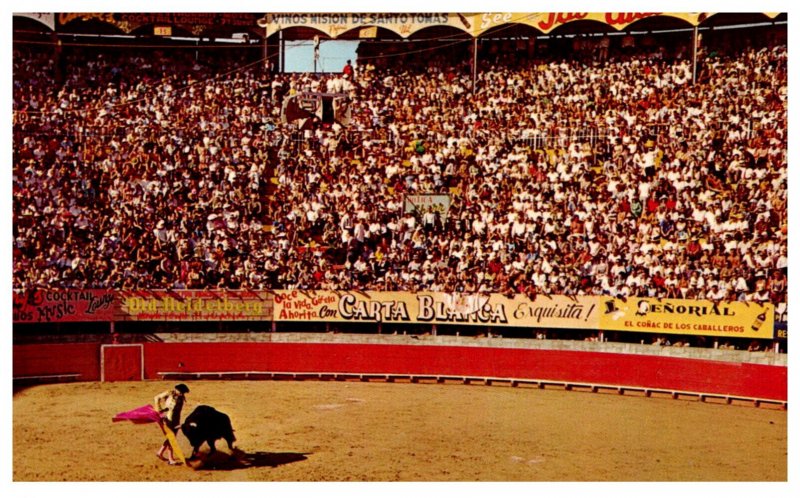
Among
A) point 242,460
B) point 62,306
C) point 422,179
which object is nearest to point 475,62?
point 422,179

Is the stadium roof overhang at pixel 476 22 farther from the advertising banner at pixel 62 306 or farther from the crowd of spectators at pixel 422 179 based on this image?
the advertising banner at pixel 62 306

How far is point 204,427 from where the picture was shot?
13.9 m

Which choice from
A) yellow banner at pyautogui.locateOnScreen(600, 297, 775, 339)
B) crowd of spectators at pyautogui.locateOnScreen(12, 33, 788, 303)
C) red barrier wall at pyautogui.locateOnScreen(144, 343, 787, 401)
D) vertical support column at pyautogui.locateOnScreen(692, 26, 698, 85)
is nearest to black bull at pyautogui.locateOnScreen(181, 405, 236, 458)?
red barrier wall at pyautogui.locateOnScreen(144, 343, 787, 401)

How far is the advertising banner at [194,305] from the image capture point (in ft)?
69.6

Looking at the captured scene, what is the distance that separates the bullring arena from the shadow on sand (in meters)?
0.06

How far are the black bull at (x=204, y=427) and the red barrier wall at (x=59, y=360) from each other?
7.54 m

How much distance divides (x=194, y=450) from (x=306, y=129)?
506 inches

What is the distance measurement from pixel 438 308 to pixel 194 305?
547cm

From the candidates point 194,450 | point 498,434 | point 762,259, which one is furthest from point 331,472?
point 762,259

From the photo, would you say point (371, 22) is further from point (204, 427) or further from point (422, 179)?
point (204, 427)

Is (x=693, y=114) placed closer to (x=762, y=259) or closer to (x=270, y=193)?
(x=762, y=259)

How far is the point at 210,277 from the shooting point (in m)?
21.8

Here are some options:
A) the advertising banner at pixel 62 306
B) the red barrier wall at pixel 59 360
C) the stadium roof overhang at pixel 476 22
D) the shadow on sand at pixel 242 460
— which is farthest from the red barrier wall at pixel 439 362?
the stadium roof overhang at pixel 476 22

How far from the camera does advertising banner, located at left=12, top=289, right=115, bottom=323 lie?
20578 mm
